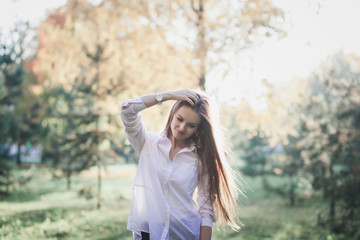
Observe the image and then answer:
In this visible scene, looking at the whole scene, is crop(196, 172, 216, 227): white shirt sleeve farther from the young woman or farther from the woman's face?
the woman's face

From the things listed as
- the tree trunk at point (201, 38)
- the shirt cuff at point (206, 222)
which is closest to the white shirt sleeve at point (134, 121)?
the shirt cuff at point (206, 222)

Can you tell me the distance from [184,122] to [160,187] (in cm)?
50

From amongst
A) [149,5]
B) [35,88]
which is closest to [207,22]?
[149,5]

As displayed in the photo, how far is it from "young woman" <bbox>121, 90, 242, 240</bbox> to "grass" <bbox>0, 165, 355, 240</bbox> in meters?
0.67

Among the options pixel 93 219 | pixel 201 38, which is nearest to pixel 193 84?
pixel 201 38

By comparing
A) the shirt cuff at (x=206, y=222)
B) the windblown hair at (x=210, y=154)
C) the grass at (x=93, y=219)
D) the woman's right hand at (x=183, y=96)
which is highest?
the woman's right hand at (x=183, y=96)

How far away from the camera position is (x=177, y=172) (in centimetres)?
227

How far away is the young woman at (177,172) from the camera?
220cm

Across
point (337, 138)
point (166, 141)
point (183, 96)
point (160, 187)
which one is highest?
point (183, 96)

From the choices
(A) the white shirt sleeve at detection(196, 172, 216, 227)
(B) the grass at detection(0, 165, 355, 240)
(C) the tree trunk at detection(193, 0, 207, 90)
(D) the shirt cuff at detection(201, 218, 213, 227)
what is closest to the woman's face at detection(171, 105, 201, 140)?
(A) the white shirt sleeve at detection(196, 172, 216, 227)

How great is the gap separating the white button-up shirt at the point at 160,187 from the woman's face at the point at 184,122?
102 millimetres

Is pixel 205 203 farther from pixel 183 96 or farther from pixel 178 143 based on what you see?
pixel 183 96

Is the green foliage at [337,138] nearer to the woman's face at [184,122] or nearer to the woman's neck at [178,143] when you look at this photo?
the woman's neck at [178,143]

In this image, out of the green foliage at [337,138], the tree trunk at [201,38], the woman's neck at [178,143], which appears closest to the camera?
the woman's neck at [178,143]
